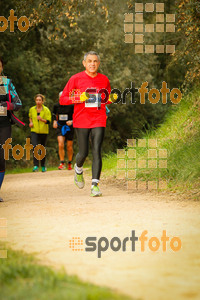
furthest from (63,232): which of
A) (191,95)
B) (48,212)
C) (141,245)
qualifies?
(191,95)

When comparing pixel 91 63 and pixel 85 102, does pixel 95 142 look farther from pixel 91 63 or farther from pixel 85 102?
pixel 91 63

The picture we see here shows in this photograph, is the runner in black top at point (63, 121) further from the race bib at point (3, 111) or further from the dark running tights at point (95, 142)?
the race bib at point (3, 111)

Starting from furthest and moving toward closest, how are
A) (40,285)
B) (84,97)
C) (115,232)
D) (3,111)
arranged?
(84,97) < (3,111) < (115,232) < (40,285)

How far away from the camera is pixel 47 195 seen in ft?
30.2

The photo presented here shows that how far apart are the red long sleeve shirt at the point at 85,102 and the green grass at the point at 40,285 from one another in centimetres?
477

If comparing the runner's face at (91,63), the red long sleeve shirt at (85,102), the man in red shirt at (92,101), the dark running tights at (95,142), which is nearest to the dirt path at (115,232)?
the dark running tights at (95,142)

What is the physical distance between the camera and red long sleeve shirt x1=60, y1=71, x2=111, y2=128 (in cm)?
862

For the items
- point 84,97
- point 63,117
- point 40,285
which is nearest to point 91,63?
point 84,97

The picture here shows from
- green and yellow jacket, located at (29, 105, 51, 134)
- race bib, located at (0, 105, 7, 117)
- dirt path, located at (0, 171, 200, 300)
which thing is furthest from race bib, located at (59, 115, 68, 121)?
race bib, located at (0, 105, 7, 117)

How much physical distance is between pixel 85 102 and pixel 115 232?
3623mm

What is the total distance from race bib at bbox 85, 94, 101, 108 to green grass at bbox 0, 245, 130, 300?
475 cm

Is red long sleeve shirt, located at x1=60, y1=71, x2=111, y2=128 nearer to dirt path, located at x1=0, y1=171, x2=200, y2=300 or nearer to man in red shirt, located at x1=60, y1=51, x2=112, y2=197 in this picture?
man in red shirt, located at x1=60, y1=51, x2=112, y2=197

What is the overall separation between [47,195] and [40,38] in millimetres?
16741

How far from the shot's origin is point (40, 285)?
11.1 feet
